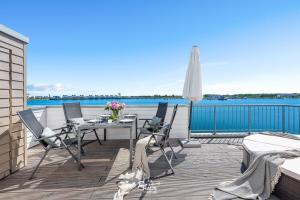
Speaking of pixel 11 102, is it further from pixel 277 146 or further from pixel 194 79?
pixel 277 146

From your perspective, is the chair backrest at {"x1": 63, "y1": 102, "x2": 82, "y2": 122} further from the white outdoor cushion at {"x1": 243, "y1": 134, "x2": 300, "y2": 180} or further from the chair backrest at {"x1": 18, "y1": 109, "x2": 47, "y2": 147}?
the white outdoor cushion at {"x1": 243, "y1": 134, "x2": 300, "y2": 180}

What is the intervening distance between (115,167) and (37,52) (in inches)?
397

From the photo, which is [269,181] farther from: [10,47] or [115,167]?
[10,47]

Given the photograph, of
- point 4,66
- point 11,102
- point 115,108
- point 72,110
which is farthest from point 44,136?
point 72,110

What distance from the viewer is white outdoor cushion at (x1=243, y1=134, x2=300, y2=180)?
252cm

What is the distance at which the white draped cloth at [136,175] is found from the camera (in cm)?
293

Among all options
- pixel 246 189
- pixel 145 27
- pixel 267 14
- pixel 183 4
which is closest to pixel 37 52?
pixel 145 27

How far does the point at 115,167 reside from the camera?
3.99 m

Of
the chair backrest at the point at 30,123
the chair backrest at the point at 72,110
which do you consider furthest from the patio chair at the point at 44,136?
the chair backrest at the point at 72,110

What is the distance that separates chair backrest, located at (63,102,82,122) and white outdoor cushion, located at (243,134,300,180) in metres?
4.20

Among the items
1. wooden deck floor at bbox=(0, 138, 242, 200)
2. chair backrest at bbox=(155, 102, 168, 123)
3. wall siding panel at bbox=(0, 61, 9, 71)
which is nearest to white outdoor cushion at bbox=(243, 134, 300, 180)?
wooden deck floor at bbox=(0, 138, 242, 200)

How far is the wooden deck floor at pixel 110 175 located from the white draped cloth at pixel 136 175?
102mm

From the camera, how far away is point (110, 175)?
11.7ft

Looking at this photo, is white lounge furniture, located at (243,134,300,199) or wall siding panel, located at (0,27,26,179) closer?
white lounge furniture, located at (243,134,300,199)
